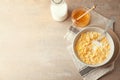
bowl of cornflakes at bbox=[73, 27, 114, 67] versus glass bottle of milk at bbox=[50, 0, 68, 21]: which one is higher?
glass bottle of milk at bbox=[50, 0, 68, 21]

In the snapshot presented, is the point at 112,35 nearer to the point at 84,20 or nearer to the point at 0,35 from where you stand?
the point at 84,20

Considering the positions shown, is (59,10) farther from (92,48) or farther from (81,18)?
(92,48)

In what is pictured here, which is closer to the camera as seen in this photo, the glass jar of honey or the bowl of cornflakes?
the bowl of cornflakes

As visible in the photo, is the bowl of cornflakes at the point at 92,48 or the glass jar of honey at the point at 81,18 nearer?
the bowl of cornflakes at the point at 92,48

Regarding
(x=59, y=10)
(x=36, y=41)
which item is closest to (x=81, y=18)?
(x=59, y=10)

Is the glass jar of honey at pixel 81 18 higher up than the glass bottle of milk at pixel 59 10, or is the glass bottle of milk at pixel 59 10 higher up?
the glass bottle of milk at pixel 59 10

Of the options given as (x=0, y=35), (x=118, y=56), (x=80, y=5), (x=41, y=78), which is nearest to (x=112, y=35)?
(x=118, y=56)
